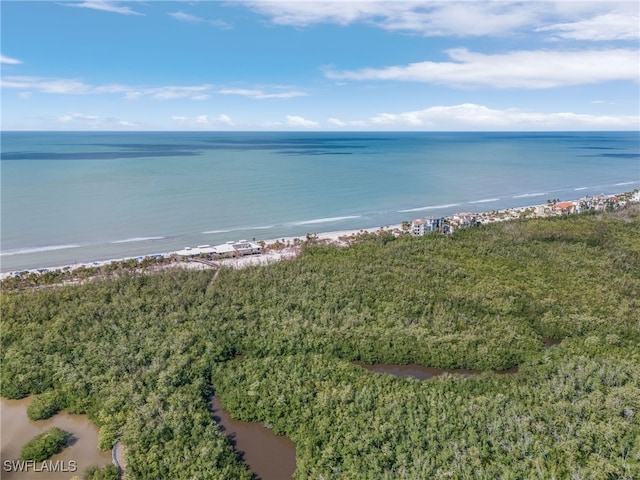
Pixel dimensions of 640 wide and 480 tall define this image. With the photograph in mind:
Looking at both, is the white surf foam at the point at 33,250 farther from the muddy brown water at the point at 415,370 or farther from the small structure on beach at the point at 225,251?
the muddy brown water at the point at 415,370

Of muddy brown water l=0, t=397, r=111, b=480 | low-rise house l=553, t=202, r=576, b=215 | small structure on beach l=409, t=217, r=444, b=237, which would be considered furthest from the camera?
low-rise house l=553, t=202, r=576, b=215

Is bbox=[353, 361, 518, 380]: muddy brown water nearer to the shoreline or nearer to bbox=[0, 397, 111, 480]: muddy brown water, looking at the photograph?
bbox=[0, 397, 111, 480]: muddy brown water

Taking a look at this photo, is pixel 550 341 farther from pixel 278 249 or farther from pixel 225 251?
pixel 225 251

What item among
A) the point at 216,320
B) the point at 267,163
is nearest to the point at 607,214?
the point at 216,320

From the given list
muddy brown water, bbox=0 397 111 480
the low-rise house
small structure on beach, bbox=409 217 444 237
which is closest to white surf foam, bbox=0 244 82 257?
muddy brown water, bbox=0 397 111 480

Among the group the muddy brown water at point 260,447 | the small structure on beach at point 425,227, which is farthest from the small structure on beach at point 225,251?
the muddy brown water at point 260,447

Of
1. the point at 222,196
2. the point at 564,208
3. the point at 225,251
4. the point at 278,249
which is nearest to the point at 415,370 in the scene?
the point at 278,249

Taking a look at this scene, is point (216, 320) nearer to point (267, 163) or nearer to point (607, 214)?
point (607, 214)
